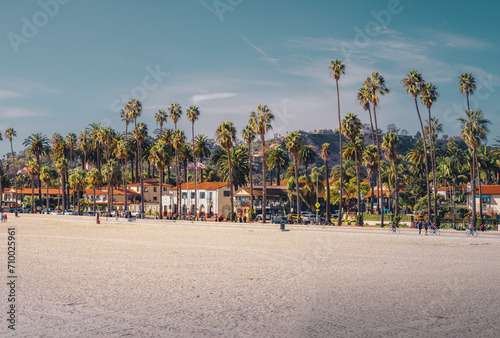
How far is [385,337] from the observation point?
36.6 ft

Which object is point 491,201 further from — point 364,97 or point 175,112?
point 175,112

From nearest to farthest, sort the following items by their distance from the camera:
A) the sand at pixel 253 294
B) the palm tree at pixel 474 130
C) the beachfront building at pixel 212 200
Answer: the sand at pixel 253 294
the palm tree at pixel 474 130
the beachfront building at pixel 212 200

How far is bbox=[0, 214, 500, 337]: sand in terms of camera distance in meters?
11.9

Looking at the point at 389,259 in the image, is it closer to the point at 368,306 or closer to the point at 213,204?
the point at 368,306

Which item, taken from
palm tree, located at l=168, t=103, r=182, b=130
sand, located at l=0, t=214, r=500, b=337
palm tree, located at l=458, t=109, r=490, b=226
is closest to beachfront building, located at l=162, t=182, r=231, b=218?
palm tree, located at l=168, t=103, r=182, b=130

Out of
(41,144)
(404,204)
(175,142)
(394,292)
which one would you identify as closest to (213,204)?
(175,142)

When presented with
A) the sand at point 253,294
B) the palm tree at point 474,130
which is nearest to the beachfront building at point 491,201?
the palm tree at point 474,130

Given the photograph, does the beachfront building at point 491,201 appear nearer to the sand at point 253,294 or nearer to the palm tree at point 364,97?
the palm tree at point 364,97

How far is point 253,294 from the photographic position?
16.0m

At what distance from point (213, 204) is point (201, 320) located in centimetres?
8204

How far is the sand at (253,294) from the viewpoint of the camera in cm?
1192

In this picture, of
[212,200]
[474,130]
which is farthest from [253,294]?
[212,200]

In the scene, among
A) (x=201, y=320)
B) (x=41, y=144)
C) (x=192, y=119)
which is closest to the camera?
(x=201, y=320)

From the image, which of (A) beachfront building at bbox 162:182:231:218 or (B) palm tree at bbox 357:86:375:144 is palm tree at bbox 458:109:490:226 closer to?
(B) palm tree at bbox 357:86:375:144
